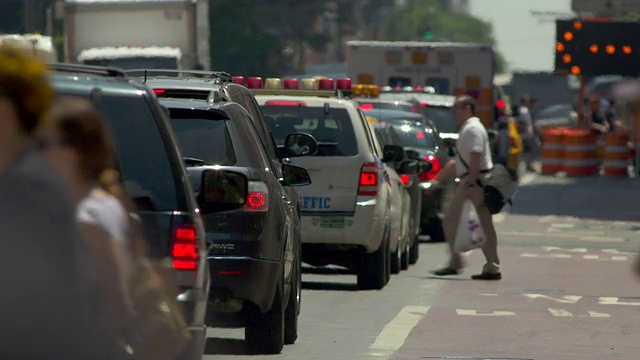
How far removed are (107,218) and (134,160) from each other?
5.71ft

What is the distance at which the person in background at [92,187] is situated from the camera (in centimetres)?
492

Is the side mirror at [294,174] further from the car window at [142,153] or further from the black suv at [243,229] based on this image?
the car window at [142,153]

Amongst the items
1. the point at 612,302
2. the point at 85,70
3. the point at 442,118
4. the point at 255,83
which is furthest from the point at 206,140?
the point at 442,118

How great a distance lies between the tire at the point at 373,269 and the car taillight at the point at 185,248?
8.45 meters

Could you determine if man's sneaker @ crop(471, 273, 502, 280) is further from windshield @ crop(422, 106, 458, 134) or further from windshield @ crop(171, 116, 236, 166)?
windshield @ crop(422, 106, 458, 134)

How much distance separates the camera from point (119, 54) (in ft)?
110

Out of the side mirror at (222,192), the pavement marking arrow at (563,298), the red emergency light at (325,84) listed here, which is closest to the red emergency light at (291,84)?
the red emergency light at (325,84)

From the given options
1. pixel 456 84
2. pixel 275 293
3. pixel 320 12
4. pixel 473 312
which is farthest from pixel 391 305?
pixel 320 12

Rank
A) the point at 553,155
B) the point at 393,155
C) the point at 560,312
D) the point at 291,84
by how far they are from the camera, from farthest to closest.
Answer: the point at 553,155, the point at 291,84, the point at 393,155, the point at 560,312

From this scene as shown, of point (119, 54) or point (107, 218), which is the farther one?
point (119, 54)

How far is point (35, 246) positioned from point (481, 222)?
39.6 ft

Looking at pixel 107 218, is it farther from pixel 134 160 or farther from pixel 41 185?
pixel 134 160

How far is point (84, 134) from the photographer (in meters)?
4.95

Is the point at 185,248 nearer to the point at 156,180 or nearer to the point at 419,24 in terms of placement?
the point at 156,180
